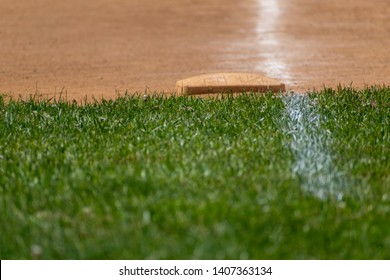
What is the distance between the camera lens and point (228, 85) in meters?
7.92

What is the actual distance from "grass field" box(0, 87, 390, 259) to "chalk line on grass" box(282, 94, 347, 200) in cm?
1

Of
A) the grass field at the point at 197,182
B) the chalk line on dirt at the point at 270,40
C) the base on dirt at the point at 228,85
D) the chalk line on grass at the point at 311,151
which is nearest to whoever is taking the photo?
the grass field at the point at 197,182

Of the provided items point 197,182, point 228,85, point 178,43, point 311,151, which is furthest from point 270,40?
point 197,182

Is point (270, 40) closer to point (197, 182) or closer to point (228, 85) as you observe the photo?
point (228, 85)

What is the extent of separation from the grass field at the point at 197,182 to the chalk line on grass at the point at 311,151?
0.04 ft

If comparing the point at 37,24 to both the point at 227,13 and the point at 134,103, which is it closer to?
the point at 227,13

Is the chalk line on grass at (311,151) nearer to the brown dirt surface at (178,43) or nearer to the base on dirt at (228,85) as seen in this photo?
the base on dirt at (228,85)

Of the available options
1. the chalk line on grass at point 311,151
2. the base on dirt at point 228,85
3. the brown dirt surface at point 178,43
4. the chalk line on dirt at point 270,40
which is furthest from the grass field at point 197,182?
the chalk line on dirt at point 270,40

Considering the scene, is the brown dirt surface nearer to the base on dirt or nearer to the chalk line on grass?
the base on dirt

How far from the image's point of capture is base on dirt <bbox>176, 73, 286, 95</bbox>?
7891 millimetres

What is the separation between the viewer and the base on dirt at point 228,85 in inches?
311

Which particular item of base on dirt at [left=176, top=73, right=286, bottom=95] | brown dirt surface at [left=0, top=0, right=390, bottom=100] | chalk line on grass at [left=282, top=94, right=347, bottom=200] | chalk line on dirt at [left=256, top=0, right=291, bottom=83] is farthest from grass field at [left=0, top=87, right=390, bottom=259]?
chalk line on dirt at [left=256, top=0, right=291, bottom=83]

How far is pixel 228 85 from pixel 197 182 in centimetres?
323
